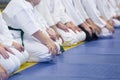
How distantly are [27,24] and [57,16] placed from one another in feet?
6.95

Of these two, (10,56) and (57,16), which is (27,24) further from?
(57,16)

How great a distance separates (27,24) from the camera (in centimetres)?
539

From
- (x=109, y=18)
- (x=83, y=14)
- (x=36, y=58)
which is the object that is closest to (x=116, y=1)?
(x=109, y=18)

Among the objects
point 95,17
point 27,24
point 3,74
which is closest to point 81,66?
point 27,24

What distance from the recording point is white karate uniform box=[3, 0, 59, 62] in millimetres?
5383

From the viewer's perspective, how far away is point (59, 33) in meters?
7.52

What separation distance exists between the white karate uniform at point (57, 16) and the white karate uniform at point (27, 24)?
1304 millimetres

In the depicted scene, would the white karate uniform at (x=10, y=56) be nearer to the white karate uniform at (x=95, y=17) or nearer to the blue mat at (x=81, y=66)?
the blue mat at (x=81, y=66)

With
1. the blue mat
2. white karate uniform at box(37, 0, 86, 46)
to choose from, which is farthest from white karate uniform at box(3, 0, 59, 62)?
white karate uniform at box(37, 0, 86, 46)

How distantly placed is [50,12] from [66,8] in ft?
3.13

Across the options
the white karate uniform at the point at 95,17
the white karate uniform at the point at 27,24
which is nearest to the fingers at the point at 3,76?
the white karate uniform at the point at 27,24

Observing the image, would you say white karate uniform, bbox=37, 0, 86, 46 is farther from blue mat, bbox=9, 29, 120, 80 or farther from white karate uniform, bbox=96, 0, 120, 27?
white karate uniform, bbox=96, 0, 120, 27

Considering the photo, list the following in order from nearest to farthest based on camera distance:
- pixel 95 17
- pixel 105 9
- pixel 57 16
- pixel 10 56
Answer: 1. pixel 10 56
2. pixel 57 16
3. pixel 95 17
4. pixel 105 9

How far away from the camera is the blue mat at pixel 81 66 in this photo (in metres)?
4.73
